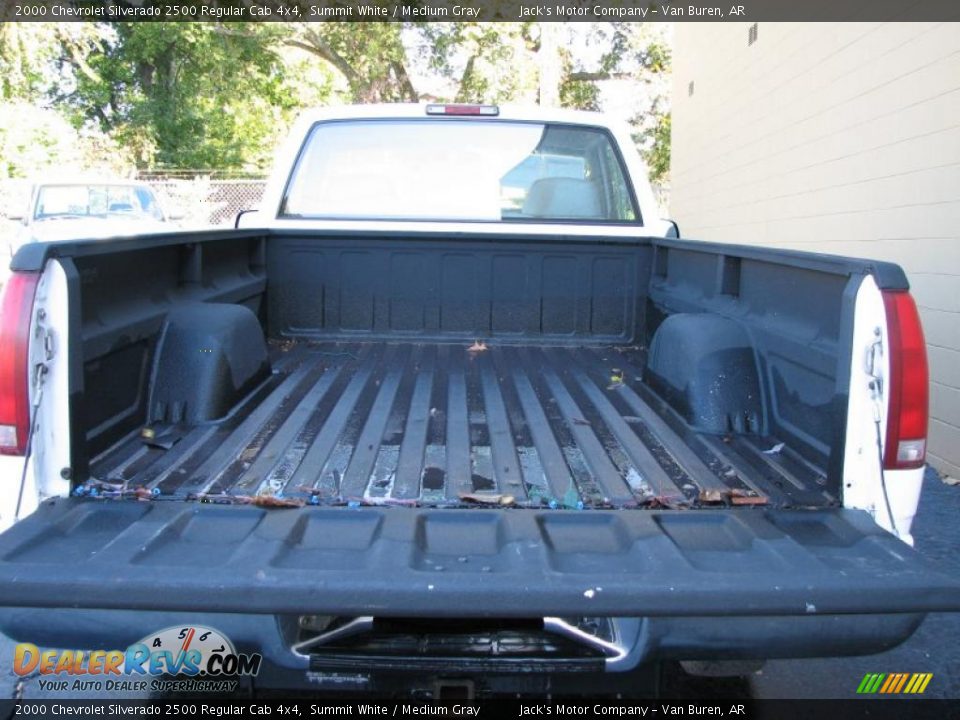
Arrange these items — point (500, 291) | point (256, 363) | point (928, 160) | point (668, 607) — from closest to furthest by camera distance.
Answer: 1. point (668, 607)
2. point (256, 363)
3. point (500, 291)
4. point (928, 160)

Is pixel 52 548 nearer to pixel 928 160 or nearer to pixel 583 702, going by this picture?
pixel 583 702

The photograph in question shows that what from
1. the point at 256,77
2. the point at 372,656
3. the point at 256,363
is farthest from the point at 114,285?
the point at 256,77

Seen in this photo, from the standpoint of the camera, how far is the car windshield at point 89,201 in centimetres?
1363

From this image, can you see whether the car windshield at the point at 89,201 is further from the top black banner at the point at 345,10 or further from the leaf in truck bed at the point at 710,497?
the leaf in truck bed at the point at 710,497

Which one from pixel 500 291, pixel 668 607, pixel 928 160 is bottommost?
pixel 668 607

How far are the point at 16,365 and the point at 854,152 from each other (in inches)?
246

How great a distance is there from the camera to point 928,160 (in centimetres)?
547

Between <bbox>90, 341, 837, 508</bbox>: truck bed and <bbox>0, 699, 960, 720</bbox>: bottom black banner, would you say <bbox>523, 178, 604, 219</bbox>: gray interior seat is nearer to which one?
<bbox>90, 341, 837, 508</bbox>: truck bed

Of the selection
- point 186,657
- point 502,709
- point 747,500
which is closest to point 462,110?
point 747,500

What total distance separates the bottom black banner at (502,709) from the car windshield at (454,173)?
254 centimetres

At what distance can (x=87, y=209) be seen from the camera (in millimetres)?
13688

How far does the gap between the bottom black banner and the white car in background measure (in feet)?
37.5

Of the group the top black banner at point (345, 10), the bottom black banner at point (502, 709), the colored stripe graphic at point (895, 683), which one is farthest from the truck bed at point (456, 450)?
the top black banner at point (345, 10)

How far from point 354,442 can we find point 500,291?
180 centimetres
